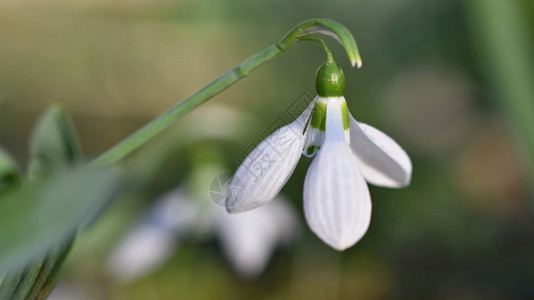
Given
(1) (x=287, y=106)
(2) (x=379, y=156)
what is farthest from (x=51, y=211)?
(1) (x=287, y=106)

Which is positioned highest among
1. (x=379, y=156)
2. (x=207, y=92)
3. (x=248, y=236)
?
(x=207, y=92)

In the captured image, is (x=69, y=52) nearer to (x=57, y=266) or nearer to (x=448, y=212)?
(x=448, y=212)

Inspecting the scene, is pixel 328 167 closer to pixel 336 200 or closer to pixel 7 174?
pixel 336 200

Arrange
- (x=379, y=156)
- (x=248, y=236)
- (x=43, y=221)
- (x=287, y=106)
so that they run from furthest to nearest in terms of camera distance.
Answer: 1. (x=287, y=106)
2. (x=248, y=236)
3. (x=379, y=156)
4. (x=43, y=221)

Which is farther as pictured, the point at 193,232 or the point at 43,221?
the point at 193,232

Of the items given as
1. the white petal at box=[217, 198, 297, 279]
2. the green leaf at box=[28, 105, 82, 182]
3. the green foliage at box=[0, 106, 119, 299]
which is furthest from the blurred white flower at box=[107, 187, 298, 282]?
the green foliage at box=[0, 106, 119, 299]

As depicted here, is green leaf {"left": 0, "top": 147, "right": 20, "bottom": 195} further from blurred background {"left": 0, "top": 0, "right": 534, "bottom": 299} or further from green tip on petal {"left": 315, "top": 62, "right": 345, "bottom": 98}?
blurred background {"left": 0, "top": 0, "right": 534, "bottom": 299}

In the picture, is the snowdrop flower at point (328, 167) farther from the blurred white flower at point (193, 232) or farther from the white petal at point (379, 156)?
the blurred white flower at point (193, 232)

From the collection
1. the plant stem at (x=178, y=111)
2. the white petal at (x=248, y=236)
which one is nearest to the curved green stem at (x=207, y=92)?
the plant stem at (x=178, y=111)
